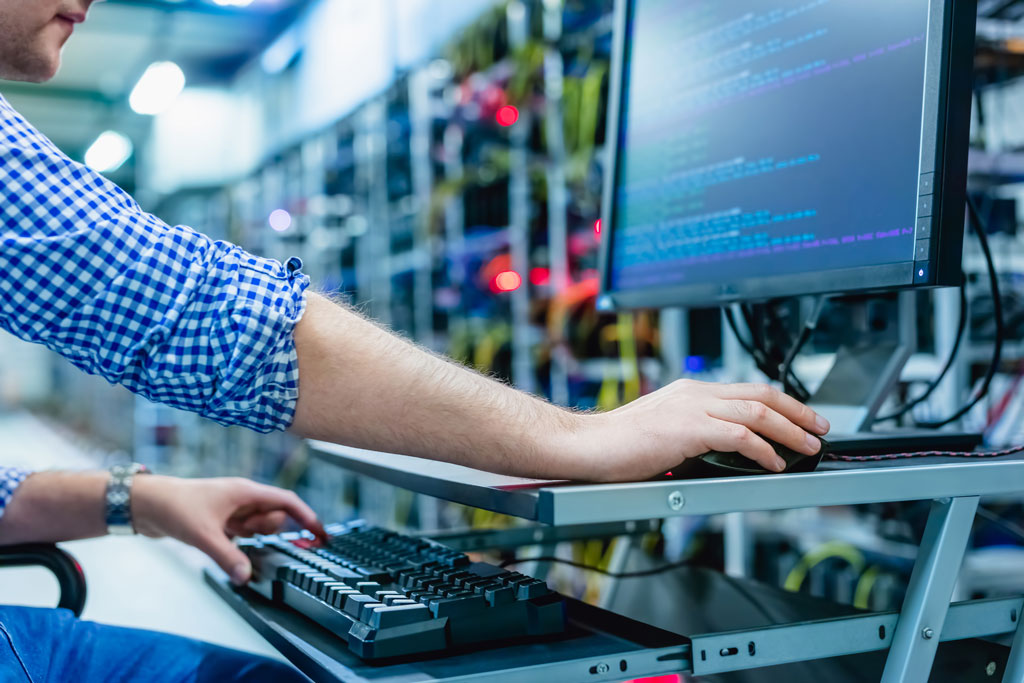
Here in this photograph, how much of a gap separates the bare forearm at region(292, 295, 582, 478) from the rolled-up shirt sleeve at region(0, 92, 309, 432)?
2cm

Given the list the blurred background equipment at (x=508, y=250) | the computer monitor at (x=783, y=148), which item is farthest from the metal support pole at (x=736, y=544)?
the computer monitor at (x=783, y=148)

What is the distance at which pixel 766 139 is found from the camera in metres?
0.87

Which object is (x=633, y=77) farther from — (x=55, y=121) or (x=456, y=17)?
(x=55, y=121)

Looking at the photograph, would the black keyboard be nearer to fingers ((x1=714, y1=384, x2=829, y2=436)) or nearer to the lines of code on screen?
fingers ((x1=714, y1=384, x2=829, y2=436))

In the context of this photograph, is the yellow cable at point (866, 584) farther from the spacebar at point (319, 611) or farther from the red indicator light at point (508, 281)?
→ the spacebar at point (319, 611)

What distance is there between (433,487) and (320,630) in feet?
0.44

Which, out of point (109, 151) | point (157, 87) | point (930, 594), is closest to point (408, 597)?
point (930, 594)

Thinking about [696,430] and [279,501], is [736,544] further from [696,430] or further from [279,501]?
[696,430]

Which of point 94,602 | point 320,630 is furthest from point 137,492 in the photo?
point 320,630

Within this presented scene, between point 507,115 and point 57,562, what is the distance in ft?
7.97

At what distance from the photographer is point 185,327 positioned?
57cm

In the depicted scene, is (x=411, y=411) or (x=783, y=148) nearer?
(x=411, y=411)

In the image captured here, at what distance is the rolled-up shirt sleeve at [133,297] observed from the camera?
0.57 meters

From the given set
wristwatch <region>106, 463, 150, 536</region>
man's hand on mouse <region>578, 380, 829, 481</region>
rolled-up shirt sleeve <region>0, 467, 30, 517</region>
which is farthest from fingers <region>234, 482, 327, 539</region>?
man's hand on mouse <region>578, 380, 829, 481</region>
